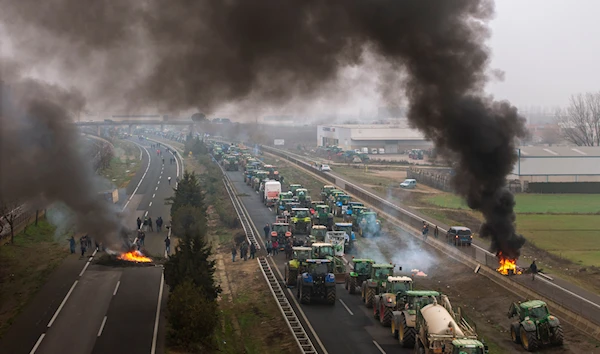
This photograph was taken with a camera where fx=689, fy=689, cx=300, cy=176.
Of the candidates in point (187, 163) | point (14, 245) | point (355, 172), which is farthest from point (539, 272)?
point (187, 163)

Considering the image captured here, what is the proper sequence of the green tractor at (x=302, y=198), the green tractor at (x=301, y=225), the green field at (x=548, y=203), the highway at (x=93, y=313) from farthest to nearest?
the green tractor at (x=302, y=198)
the green field at (x=548, y=203)
the green tractor at (x=301, y=225)
the highway at (x=93, y=313)

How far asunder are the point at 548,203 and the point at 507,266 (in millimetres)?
38956

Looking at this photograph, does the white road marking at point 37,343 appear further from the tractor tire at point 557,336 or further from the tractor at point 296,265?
the tractor tire at point 557,336

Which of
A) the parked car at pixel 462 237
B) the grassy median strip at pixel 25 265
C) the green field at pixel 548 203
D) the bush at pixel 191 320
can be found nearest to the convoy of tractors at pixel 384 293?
the parked car at pixel 462 237

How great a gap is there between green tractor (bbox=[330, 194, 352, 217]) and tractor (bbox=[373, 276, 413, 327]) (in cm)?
3342

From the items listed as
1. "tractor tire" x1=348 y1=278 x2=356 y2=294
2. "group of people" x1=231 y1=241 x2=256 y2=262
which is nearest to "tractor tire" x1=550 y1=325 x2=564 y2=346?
"tractor tire" x1=348 y1=278 x2=356 y2=294

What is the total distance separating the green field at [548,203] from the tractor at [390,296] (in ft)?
114

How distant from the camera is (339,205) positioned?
226 feet

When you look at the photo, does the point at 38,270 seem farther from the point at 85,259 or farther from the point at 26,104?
the point at 26,104

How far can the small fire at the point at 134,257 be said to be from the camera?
45.0m

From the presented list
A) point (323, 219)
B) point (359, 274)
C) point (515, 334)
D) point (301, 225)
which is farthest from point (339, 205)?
point (515, 334)

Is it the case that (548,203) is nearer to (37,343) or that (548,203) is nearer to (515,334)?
(515,334)

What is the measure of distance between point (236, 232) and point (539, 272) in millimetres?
28759

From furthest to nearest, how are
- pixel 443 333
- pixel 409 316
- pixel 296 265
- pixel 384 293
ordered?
pixel 296 265
pixel 384 293
pixel 409 316
pixel 443 333
